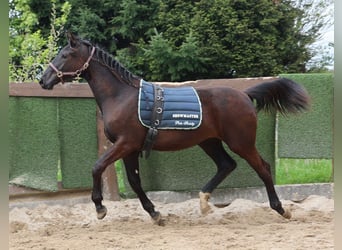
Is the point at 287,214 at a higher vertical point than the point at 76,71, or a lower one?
lower

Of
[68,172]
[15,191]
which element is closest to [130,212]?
[68,172]

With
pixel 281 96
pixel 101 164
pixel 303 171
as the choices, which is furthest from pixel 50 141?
pixel 303 171

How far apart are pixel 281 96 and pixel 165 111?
4.16 feet

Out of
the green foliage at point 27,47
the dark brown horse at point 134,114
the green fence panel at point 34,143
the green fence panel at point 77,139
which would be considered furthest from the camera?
the green foliage at point 27,47

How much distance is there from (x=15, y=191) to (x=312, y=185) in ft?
10.8

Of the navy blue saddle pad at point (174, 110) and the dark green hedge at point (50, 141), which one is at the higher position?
the navy blue saddle pad at point (174, 110)

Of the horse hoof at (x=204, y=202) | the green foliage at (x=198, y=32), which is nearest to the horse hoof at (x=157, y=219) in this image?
the horse hoof at (x=204, y=202)

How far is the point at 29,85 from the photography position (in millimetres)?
5238

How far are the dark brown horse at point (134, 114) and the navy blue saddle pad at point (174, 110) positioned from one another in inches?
2.1

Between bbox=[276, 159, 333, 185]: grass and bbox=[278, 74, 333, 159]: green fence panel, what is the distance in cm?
31

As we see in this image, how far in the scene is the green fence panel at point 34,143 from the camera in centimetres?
518

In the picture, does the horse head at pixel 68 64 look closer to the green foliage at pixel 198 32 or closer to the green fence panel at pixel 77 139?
the green fence panel at pixel 77 139

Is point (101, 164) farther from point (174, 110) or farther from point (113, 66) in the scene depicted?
point (113, 66)

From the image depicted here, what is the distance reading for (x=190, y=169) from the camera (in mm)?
5555
